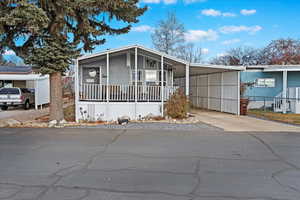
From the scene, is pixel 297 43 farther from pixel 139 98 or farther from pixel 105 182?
pixel 105 182

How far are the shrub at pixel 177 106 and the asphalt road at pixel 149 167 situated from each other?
374cm

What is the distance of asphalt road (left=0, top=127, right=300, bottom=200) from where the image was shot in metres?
3.67

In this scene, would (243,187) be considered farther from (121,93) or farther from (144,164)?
(121,93)

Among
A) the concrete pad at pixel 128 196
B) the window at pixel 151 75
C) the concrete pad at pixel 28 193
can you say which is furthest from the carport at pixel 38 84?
the concrete pad at pixel 128 196

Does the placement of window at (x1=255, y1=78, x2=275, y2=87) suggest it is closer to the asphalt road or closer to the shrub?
the shrub

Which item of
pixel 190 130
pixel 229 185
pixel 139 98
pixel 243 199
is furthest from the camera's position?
pixel 139 98

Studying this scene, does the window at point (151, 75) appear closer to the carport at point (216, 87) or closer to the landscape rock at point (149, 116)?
the carport at point (216, 87)

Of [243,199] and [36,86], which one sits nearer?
[243,199]

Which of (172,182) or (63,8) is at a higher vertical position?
(63,8)

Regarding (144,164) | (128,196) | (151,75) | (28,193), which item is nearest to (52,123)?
(151,75)

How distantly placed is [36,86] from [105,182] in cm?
1698

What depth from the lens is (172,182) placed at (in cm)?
409

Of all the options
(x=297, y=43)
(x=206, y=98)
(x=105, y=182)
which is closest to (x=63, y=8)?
(x=105, y=182)

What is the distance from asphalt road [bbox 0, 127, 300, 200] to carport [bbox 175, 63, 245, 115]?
663 centimetres
